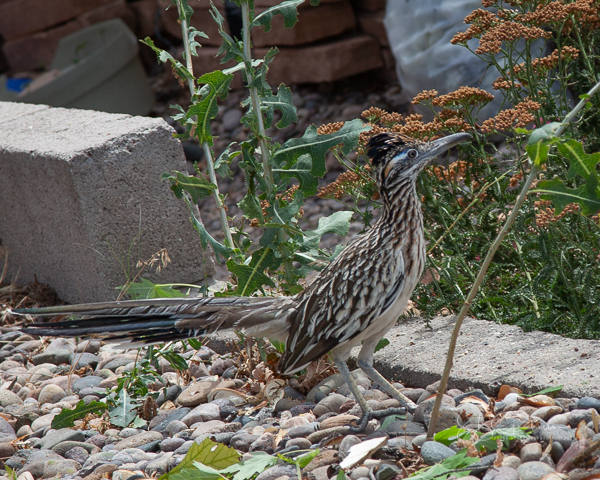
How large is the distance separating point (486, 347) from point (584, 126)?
158 cm

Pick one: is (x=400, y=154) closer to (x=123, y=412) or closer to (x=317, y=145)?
(x=317, y=145)

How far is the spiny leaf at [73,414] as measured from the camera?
3.42 meters

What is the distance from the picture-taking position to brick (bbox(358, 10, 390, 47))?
8734 millimetres

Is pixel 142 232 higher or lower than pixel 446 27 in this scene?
lower

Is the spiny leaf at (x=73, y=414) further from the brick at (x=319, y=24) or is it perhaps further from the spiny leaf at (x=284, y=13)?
the brick at (x=319, y=24)

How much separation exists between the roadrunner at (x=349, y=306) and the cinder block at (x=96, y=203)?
154 cm

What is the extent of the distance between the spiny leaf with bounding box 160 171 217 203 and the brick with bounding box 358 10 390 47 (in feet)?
18.7

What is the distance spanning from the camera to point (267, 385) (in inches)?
139

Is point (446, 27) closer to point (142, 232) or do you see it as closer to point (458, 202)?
point (458, 202)

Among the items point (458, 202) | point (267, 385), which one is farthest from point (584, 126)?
point (267, 385)

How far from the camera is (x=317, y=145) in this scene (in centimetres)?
348

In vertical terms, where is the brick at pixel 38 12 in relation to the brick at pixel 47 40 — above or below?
above

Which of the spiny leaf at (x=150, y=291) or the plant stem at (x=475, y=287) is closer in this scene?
the plant stem at (x=475, y=287)

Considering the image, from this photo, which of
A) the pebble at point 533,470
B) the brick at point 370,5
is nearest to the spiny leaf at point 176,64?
the pebble at point 533,470
